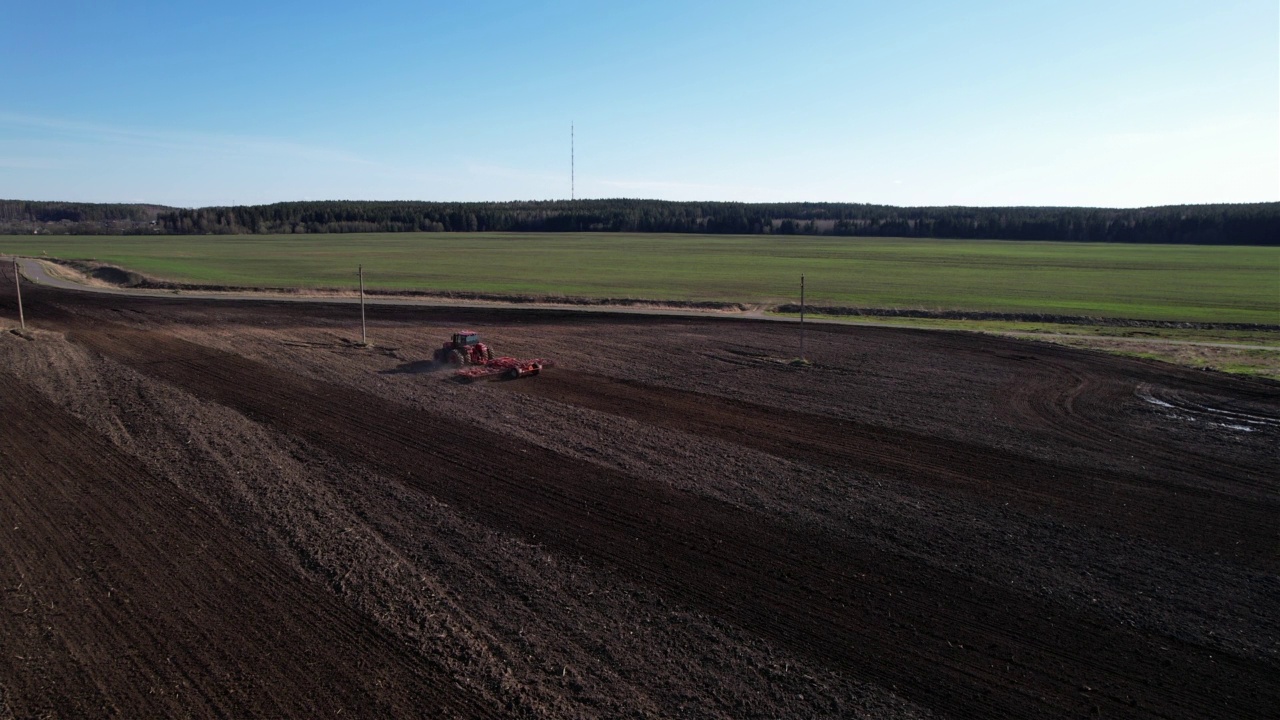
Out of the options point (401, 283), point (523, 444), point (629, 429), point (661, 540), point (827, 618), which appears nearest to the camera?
point (827, 618)

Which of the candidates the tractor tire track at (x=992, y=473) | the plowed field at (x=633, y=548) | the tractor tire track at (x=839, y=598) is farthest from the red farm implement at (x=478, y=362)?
the tractor tire track at (x=839, y=598)

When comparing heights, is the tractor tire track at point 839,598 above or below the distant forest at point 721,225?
below

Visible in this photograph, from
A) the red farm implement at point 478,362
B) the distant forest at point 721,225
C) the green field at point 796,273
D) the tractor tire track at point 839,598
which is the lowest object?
the tractor tire track at point 839,598

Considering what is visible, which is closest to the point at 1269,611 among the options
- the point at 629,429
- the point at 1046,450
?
the point at 1046,450

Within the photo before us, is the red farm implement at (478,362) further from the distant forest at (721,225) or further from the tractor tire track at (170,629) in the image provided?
the distant forest at (721,225)

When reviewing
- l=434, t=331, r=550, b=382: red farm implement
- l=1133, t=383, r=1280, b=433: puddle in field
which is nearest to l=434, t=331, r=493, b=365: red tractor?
l=434, t=331, r=550, b=382: red farm implement

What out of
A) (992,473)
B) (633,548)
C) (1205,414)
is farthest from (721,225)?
(633,548)

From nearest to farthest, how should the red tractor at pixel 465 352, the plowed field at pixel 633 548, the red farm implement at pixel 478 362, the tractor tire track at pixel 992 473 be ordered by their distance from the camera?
the plowed field at pixel 633 548 → the tractor tire track at pixel 992 473 → the red farm implement at pixel 478 362 → the red tractor at pixel 465 352

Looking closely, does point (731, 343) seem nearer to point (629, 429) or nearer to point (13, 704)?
point (629, 429)
